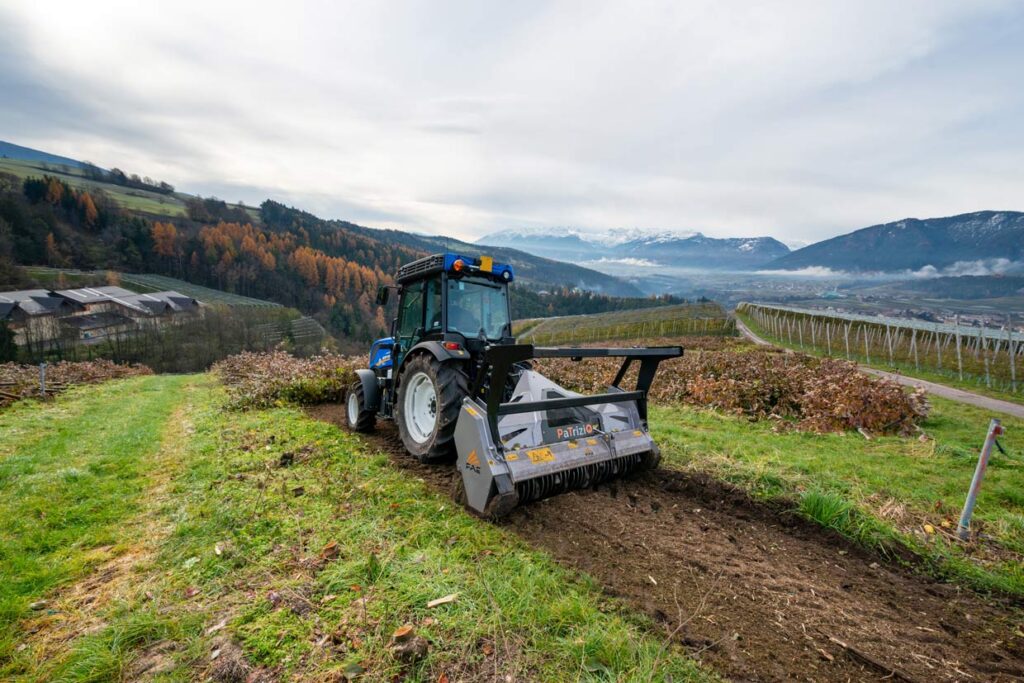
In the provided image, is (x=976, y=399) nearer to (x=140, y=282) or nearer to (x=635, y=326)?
(x=635, y=326)

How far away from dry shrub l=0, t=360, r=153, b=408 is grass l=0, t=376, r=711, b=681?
1093cm

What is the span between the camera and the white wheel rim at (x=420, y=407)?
5.62 m

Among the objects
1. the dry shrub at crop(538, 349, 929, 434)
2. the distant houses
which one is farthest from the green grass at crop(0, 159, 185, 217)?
the dry shrub at crop(538, 349, 929, 434)

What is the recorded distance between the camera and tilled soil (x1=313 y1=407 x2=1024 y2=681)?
2553 millimetres

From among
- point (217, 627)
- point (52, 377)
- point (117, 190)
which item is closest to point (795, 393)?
point (217, 627)

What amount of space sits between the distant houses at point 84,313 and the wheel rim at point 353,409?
50212mm

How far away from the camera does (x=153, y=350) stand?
4131cm

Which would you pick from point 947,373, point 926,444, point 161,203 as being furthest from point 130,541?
point 161,203

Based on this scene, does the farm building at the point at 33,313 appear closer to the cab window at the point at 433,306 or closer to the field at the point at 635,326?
the field at the point at 635,326

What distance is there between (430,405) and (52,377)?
67.2 ft

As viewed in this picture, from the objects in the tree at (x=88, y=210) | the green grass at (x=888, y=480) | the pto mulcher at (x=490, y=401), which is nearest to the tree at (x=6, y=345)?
the pto mulcher at (x=490, y=401)

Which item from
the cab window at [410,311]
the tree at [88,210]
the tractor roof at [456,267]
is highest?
the tree at [88,210]

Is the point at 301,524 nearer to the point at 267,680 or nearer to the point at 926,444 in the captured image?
A: the point at 267,680

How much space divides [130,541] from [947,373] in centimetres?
2519
